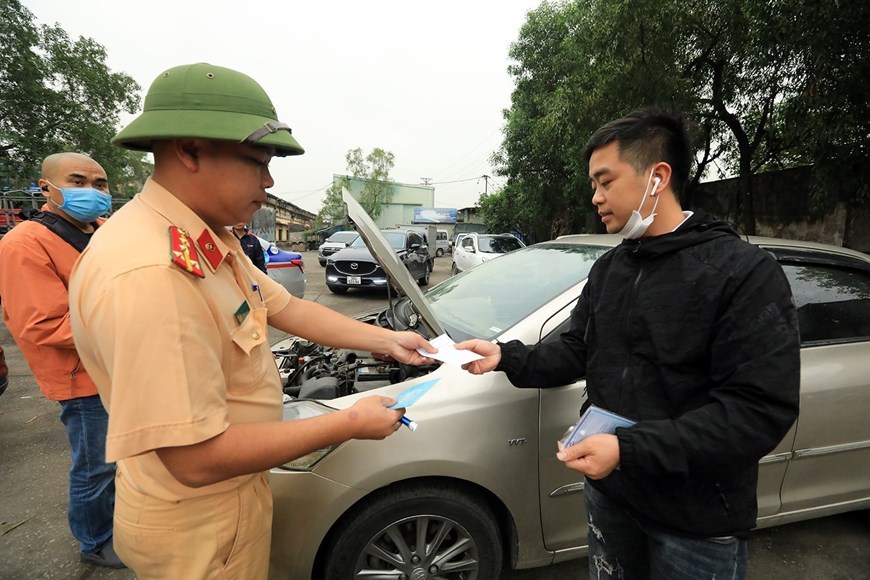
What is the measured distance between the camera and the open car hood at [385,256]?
1521mm

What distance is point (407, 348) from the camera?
1.50m

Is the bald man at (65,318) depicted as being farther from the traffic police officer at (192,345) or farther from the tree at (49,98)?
the tree at (49,98)

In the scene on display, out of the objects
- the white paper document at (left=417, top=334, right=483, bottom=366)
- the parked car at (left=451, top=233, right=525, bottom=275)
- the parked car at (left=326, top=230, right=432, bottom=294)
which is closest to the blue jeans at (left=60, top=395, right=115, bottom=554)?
the white paper document at (left=417, top=334, right=483, bottom=366)

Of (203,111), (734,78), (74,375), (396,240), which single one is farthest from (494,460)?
(396,240)

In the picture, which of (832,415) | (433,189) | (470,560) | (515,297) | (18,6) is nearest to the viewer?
(470,560)

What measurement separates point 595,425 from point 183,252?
38.6 inches

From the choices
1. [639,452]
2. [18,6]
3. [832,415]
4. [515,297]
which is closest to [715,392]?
[639,452]

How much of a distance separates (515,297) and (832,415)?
1420 mm

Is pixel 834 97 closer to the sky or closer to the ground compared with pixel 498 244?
closer to the sky

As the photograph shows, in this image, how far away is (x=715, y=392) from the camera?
0.96 meters

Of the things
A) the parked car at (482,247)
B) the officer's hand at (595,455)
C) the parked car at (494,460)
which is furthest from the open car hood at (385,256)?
the parked car at (482,247)

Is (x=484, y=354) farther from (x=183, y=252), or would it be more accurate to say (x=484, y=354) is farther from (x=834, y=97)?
(x=834, y=97)

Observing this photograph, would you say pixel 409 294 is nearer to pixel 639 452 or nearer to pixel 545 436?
pixel 545 436

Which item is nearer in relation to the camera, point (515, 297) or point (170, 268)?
point (170, 268)
